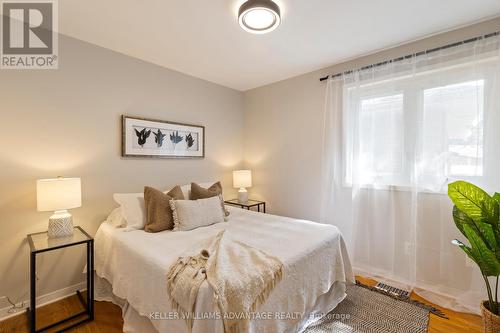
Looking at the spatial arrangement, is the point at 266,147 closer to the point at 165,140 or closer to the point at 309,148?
the point at 309,148

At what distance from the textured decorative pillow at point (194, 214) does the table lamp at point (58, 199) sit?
783 millimetres

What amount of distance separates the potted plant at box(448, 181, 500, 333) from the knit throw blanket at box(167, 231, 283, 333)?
4.19 feet

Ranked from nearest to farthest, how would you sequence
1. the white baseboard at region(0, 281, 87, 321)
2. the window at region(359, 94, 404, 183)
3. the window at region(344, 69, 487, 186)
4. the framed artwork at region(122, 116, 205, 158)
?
the white baseboard at region(0, 281, 87, 321) → the window at region(344, 69, 487, 186) → the window at region(359, 94, 404, 183) → the framed artwork at region(122, 116, 205, 158)

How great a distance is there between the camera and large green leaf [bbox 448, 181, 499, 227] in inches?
55.2

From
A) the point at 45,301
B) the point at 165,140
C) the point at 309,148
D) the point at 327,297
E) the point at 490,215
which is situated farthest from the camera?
the point at 309,148

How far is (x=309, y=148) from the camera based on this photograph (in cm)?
306

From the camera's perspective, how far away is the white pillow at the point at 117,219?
2113 millimetres

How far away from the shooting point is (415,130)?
7.29 ft

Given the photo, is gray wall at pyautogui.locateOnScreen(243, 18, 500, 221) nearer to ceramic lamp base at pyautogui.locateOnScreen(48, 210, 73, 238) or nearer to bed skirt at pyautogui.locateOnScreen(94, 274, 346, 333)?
bed skirt at pyautogui.locateOnScreen(94, 274, 346, 333)

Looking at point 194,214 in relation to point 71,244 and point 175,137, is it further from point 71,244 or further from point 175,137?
point 175,137

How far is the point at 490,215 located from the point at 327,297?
1.26 m

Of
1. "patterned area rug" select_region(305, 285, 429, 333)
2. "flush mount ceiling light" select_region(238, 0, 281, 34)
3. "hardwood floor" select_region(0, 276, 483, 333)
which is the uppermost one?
"flush mount ceiling light" select_region(238, 0, 281, 34)

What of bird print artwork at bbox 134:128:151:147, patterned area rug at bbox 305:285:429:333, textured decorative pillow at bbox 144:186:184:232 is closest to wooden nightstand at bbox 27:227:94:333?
textured decorative pillow at bbox 144:186:184:232

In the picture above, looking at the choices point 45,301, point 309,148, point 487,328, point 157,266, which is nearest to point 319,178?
point 309,148
